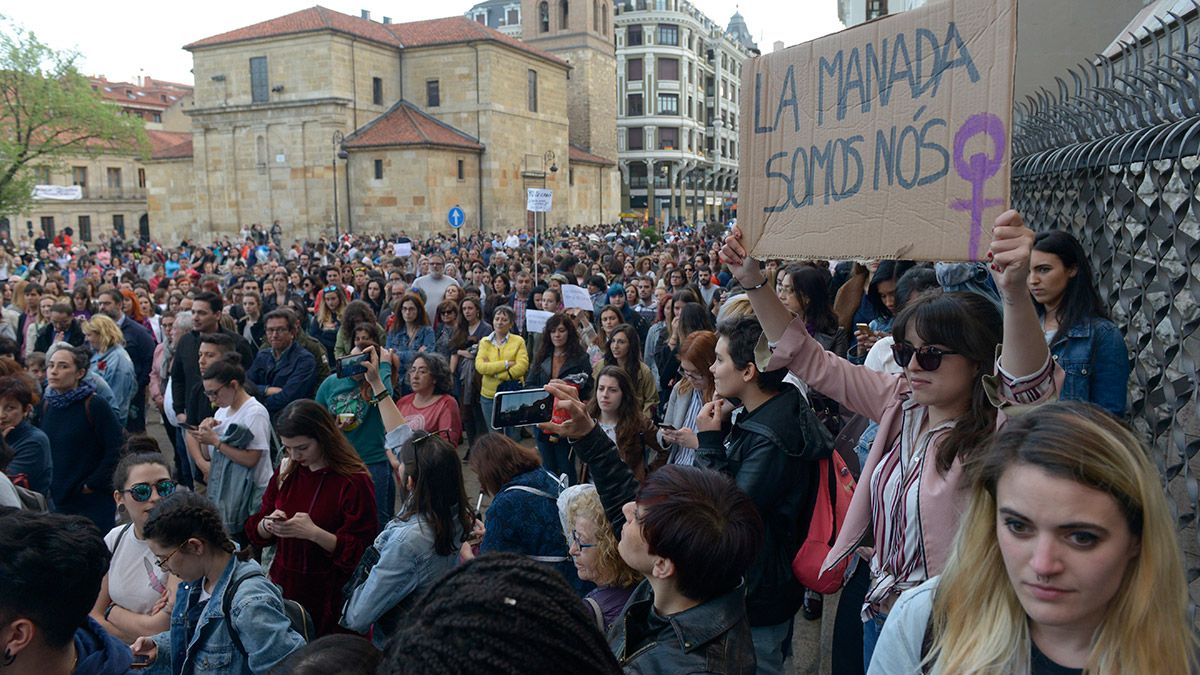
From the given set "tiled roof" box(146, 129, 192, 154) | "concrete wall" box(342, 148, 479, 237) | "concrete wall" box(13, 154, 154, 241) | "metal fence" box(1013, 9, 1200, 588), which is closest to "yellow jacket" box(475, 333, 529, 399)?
"metal fence" box(1013, 9, 1200, 588)

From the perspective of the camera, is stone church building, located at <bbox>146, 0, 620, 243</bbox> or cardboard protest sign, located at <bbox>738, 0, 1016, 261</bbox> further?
stone church building, located at <bbox>146, 0, 620, 243</bbox>

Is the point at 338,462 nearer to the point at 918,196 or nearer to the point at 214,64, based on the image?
the point at 918,196

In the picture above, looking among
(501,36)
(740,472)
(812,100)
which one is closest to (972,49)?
(812,100)

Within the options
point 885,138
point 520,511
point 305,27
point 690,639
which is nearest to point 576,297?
point 520,511

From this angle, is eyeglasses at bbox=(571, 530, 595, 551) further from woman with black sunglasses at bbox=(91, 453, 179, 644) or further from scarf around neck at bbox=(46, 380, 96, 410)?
scarf around neck at bbox=(46, 380, 96, 410)

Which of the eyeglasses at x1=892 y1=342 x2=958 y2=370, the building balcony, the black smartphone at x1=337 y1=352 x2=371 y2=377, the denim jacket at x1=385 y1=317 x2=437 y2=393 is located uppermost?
the building balcony

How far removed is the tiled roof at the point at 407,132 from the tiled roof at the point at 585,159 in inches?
380

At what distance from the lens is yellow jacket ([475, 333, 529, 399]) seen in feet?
24.5

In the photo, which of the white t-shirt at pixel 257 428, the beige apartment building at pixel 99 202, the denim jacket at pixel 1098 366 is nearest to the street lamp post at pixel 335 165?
the beige apartment building at pixel 99 202

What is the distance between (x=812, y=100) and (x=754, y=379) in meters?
1.02

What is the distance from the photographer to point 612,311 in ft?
24.7

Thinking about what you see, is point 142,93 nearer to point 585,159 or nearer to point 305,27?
point 305,27

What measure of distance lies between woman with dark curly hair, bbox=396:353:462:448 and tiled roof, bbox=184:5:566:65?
3763cm

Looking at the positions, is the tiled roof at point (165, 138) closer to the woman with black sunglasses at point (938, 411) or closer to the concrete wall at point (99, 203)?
the concrete wall at point (99, 203)
